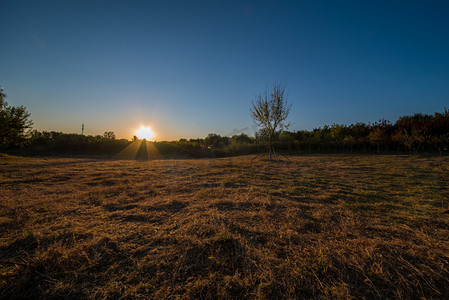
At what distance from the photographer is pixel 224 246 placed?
2.05 metres

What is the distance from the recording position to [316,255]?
6.15 ft

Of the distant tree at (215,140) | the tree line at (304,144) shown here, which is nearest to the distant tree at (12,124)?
the tree line at (304,144)

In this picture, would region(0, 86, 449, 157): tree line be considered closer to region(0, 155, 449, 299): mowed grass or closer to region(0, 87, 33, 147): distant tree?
region(0, 87, 33, 147): distant tree

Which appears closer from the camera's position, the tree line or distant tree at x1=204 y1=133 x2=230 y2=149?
the tree line

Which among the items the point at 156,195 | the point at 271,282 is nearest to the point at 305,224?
the point at 271,282

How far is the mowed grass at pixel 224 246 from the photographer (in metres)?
1.46

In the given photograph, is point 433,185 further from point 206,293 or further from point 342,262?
point 206,293

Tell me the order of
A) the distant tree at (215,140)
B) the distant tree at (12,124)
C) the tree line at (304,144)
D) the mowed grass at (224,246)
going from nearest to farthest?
the mowed grass at (224,246) → the distant tree at (12,124) → the tree line at (304,144) → the distant tree at (215,140)

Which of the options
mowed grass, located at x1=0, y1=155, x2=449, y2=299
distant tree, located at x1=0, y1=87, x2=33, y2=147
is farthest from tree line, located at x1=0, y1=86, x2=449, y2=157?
mowed grass, located at x1=0, y1=155, x2=449, y2=299

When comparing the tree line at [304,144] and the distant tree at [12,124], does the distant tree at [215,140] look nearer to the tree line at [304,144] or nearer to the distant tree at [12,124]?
the tree line at [304,144]

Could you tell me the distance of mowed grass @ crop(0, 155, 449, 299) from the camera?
57.5 inches

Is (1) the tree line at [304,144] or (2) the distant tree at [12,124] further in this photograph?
(1) the tree line at [304,144]

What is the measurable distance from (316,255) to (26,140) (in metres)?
20.7

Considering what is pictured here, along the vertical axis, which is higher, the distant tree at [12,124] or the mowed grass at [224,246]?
the distant tree at [12,124]
